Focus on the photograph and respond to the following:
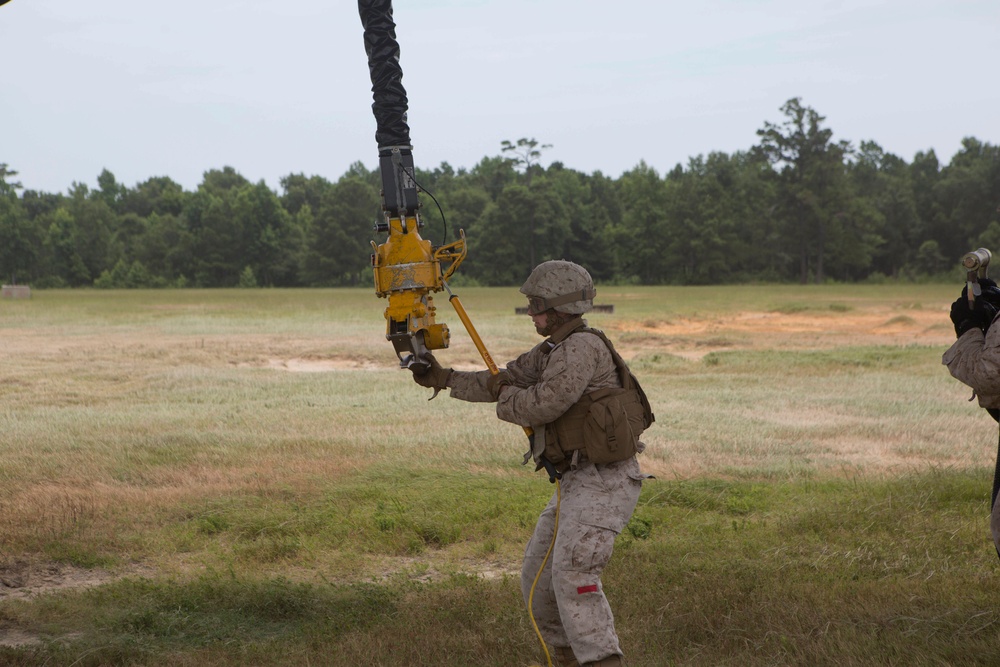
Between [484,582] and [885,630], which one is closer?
[885,630]

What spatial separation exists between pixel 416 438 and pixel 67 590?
264 inches

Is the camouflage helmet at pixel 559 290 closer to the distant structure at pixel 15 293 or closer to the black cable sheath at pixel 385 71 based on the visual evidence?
the black cable sheath at pixel 385 71

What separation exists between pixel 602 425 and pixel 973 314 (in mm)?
1860

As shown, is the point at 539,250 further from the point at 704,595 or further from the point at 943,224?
the point at 704,595

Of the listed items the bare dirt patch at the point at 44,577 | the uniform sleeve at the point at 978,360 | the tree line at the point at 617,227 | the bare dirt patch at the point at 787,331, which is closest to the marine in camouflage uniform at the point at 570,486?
the uniform sleeve at the point at 978,360

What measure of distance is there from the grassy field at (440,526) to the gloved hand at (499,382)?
1.59 m

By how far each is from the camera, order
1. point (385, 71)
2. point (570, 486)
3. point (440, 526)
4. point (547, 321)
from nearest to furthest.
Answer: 1. point (570, 486)
2. point (547, 321)
3. point (385, 71)
4. point (440, 526)

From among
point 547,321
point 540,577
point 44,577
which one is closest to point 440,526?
point 44,577

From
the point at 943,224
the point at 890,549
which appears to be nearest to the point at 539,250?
the point at 943,224

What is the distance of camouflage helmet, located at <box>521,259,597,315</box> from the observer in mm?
5051

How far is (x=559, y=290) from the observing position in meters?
5.06

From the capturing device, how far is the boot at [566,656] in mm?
5281

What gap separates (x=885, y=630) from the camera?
583cm

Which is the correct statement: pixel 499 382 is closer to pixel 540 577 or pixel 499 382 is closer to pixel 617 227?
pixel 540 577
